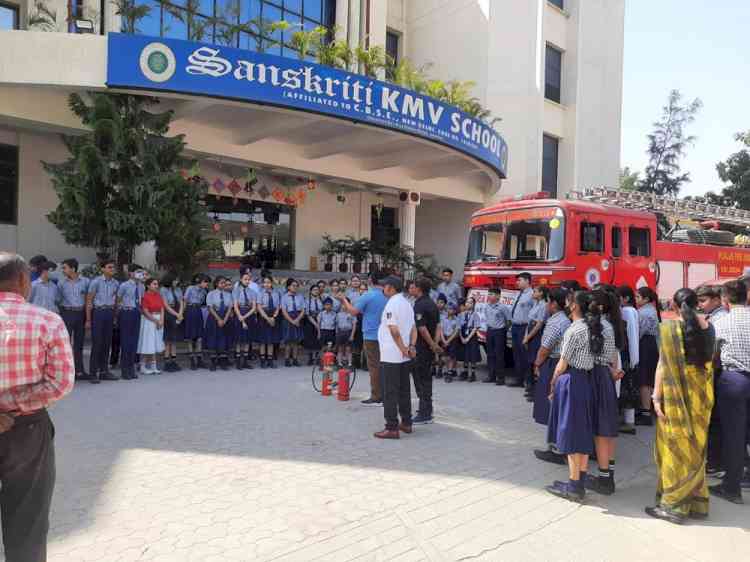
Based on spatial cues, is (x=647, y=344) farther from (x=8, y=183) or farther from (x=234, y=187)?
(x=8, y=183)

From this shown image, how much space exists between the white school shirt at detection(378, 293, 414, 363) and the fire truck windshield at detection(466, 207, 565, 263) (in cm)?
490

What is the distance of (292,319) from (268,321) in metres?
0.61

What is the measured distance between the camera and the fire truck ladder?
1415 cm

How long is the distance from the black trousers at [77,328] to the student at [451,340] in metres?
5.93

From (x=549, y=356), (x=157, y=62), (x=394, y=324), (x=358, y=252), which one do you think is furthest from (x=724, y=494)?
(x=358, y=252)

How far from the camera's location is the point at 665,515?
456cm

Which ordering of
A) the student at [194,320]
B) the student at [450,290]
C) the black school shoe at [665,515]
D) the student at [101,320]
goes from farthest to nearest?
the student at [450,290] → the student at [194,320] → the student at [101,320] → the black school shoe at [665,515]

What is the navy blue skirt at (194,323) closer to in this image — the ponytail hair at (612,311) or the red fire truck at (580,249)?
the red fire truck at (580,249)

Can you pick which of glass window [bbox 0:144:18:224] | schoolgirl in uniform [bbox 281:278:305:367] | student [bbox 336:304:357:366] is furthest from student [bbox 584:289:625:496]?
glass window [bbox 0:144:18:224]

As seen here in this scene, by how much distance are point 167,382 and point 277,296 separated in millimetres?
2909

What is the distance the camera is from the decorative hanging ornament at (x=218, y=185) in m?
17.0

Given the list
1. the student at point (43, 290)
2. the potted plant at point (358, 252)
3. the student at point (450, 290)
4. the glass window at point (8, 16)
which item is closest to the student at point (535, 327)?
the student at point (450, 290)

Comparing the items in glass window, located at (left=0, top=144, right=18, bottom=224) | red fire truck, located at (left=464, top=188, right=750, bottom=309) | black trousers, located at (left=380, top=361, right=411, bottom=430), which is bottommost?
black trousers, located at (left=380, top=361, right=411, bottom=430)

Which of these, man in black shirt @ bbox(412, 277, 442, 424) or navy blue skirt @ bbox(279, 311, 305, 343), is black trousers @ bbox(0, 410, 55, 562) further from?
navy blue skirt @ bbox(279, 311, 305, 343)
